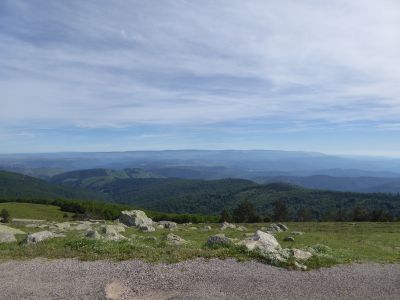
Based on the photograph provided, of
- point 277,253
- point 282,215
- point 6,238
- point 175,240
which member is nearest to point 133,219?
point 175,240

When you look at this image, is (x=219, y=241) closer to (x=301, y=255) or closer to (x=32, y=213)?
(x=301, y=255)

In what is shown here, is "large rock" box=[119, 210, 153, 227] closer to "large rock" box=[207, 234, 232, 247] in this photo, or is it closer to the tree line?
"large rock" box=[207, 234, 232, 247]

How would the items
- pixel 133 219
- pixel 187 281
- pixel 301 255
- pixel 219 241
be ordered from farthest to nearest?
pixel 133 219 < pixel 219 241 < pixel 301 255 < pixel 187 281

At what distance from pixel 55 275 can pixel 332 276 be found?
14.3 metres

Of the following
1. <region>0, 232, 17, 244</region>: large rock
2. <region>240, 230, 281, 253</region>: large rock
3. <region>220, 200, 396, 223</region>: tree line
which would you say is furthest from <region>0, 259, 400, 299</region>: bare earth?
<region>220, 200, 396, 223</region>: tree line

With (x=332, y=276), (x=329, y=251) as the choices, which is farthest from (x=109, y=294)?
(x=329, y=251)

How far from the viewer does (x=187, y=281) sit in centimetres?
1847

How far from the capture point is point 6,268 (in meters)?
20.5

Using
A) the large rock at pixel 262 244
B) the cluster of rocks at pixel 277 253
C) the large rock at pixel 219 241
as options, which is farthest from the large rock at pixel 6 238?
the cluster of rocks at pixel 277 253

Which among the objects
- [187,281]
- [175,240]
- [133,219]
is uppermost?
[187,281]

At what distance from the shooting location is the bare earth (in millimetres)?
16922

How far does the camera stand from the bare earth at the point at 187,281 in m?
16.9

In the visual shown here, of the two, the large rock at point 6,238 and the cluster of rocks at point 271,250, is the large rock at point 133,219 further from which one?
the cluster of rocks at point 271,250

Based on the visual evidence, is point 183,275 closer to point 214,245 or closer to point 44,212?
point 214,245
